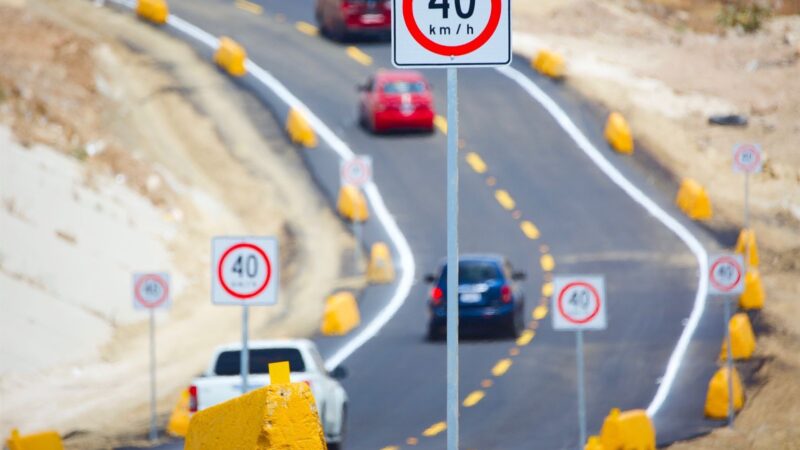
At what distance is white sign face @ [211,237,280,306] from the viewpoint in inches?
606

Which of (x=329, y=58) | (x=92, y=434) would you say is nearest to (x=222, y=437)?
(x=92, y=434)

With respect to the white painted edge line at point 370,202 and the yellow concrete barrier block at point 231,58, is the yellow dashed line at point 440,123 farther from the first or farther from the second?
the yellow concrete barrier block at point 231,58

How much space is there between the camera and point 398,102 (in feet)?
146

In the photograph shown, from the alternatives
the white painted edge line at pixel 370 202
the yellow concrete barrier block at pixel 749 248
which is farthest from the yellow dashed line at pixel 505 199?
the yellow concrete barrier block at pixel 749 248

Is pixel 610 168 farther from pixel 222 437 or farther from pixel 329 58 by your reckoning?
pixel 222 437

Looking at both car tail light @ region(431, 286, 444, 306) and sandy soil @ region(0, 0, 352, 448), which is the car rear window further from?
car tail light @ region(431, 286, 444, 306)

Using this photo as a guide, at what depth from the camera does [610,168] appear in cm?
4316

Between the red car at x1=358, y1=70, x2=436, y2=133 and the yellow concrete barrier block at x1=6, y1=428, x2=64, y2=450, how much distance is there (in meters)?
25.1

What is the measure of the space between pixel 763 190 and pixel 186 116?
15558 mm

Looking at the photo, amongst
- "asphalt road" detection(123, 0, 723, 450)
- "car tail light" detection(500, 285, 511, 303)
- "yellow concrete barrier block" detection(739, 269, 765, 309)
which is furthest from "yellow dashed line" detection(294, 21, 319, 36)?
"car tail light" detection(500, 285, 511, 303)

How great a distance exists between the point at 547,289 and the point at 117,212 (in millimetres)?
10049

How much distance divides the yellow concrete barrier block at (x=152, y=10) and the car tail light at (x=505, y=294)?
27000mm

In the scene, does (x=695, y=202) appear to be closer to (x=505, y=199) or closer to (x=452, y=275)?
(x=505, y=199)

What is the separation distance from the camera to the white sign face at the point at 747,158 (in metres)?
32.7
